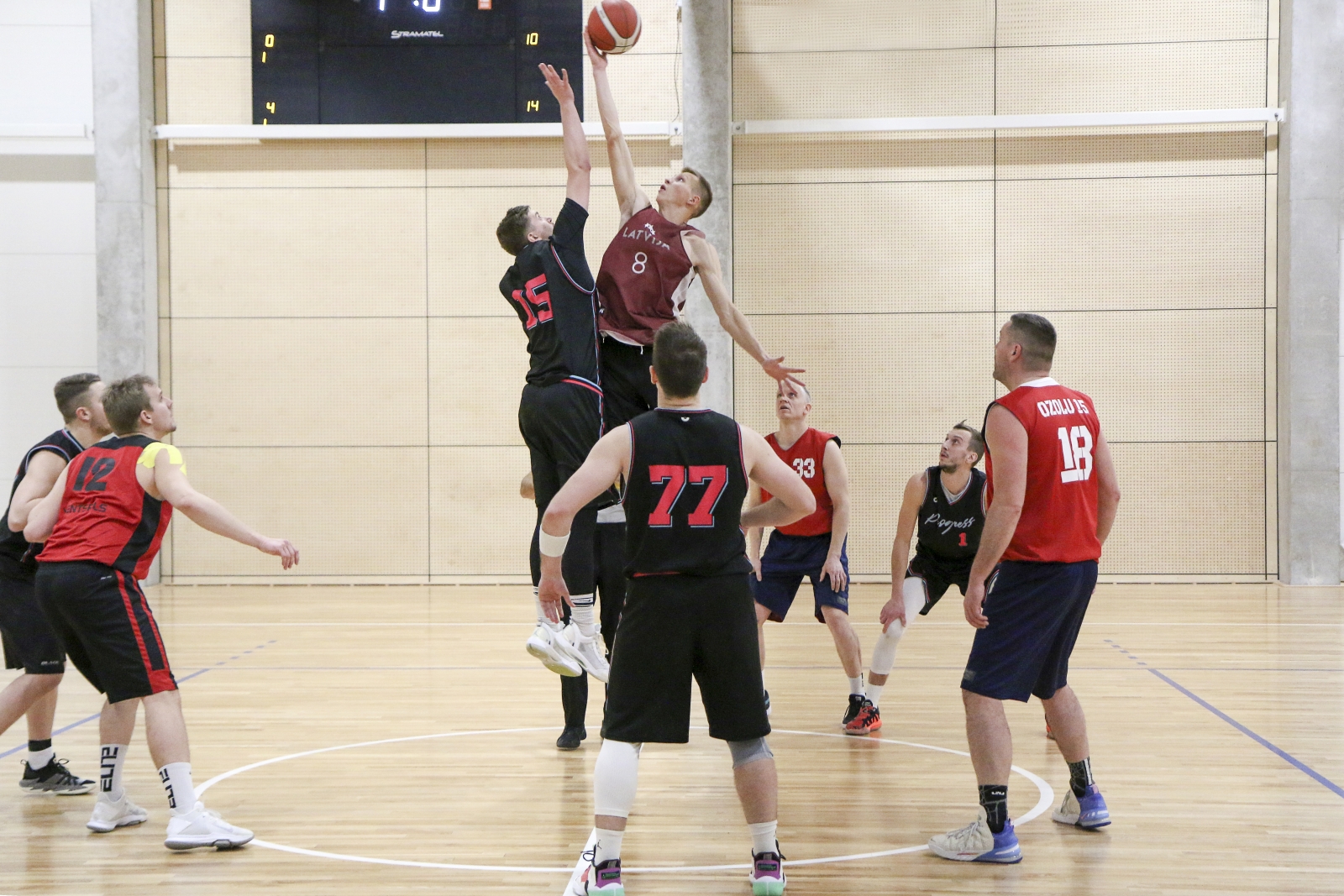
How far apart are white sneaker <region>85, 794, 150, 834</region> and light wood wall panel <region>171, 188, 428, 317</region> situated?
25.1ft

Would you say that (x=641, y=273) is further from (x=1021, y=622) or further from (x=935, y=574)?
(x=1021, y=622)

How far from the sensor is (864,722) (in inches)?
216

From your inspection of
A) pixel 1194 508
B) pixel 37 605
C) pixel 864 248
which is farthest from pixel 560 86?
pixel 1194 508

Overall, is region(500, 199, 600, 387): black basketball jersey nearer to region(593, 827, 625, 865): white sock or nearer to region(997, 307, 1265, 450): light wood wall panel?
region(593, 827, 625, 865): white sock

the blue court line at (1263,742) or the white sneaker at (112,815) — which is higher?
the white sneaker at (112,815)

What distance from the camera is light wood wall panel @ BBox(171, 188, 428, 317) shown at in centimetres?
1134

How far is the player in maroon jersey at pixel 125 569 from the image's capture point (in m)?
3.83

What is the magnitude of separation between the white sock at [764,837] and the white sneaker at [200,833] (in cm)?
167

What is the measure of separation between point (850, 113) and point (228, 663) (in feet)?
23.8

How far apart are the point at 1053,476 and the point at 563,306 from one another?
2106 millimetres

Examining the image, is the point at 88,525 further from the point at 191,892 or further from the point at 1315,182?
the point at 1315,182

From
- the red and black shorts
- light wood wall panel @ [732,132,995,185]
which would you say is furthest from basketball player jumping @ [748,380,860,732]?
light wood wall panel @ [732,132,995,185]

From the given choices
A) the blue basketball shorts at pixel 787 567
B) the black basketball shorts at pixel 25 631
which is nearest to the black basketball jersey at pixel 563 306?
the blue basketball shorts at pixel 787 567

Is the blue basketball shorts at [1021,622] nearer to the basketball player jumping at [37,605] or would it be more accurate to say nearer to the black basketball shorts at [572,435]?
the black basketball shorts at [572,435]
